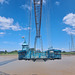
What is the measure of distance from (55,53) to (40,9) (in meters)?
10.7

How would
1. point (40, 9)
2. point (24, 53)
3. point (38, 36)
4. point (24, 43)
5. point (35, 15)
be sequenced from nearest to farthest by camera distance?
point (24, 53) < point (40, 9) < point (35, 15) < point (24, 43) < point (38, 36)

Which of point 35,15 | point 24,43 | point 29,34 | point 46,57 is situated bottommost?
point 46,57

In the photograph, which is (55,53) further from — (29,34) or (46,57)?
(29,34)

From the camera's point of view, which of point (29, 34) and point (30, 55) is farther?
point (29, 34)

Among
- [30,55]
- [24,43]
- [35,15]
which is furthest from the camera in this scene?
[24,43]

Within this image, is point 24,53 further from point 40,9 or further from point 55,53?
point 40,9

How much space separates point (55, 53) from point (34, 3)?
1086 cm

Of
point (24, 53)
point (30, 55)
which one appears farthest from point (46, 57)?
point (24, 53)

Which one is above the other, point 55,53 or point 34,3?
point 34,3

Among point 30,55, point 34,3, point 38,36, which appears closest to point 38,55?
point 30,55

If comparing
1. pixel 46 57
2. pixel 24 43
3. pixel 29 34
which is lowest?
pixel 46 57

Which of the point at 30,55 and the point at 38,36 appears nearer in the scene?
the point at 30,55

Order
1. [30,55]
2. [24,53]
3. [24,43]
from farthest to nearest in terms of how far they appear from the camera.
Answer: [24,43] → [24,53] → [30,55]

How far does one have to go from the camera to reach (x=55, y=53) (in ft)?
62.7
